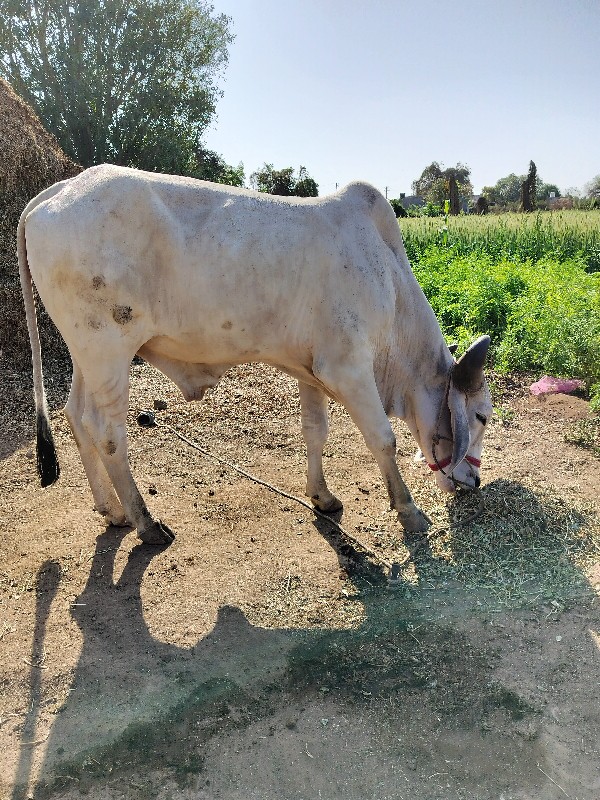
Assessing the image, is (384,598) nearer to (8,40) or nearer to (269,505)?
(269,505)

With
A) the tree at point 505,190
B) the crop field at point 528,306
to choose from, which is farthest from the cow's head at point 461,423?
the tree at point 505,190

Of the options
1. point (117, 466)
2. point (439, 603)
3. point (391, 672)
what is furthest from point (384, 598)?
point (117, 466)

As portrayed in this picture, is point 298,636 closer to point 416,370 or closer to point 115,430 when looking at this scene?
point 115,430

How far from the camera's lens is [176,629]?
11.6 feet

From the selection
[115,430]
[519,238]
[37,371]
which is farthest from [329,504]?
[519,238]

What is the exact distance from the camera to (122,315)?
12.5 feet

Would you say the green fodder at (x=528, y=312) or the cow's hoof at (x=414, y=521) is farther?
the green fodder at (x=528, y=312)

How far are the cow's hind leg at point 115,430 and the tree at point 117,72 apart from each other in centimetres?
1806

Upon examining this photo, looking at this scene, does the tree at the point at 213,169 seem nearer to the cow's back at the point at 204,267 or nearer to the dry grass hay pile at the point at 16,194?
the dry grass hay pile at the point at 16,194

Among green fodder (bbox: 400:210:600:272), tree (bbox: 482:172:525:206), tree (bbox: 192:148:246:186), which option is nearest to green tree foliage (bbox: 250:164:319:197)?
tree (bbox: 192:148:246:186)

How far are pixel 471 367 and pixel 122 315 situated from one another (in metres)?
2.10

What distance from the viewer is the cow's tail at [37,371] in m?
4.04

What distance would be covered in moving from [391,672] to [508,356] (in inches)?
183

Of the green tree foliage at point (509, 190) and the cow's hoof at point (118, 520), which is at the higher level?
the green tree foliage at point (509, 190)
